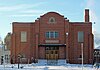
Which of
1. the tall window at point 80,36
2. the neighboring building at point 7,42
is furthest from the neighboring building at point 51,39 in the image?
the neighboring building at point 7,42

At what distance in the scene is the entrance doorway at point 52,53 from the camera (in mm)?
62844

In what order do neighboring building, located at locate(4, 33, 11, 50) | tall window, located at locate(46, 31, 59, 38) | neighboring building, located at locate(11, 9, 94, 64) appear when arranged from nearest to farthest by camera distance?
neighboring building, located at locate(11, 9, 94, 64) < tall window, located at locate(46, 31, 59, 38) < neighboring building, located at locate(4, 33, 11, 50)

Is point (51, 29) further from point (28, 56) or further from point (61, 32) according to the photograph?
point (28, 56)

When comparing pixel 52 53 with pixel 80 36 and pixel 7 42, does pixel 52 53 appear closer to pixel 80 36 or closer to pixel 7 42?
pixel 80 36

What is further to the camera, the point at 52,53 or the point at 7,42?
the point at 7,42

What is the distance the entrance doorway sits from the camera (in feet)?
206

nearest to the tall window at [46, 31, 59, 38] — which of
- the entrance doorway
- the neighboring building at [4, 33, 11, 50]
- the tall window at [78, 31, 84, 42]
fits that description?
the entrance doorway

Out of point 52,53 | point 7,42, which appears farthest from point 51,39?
point 7,42

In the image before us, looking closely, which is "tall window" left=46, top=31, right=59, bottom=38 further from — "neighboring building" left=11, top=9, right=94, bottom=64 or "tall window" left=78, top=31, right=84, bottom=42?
"tall window" left=78, top=31, right=84, bottom=42

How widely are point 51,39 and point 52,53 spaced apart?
8.86 feet

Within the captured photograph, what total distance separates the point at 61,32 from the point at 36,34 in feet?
15.6

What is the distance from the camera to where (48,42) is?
62.5m

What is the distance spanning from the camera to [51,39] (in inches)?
2469

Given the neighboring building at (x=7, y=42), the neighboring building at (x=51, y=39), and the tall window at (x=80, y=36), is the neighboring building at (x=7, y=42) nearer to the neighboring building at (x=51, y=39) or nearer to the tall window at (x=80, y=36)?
the neighboring building at (x=51, y=39)
